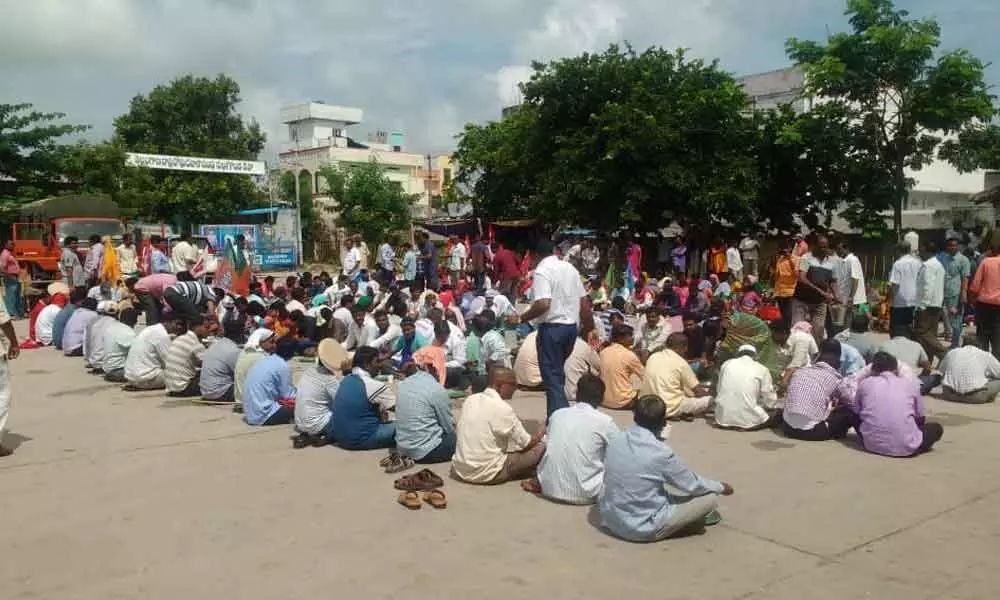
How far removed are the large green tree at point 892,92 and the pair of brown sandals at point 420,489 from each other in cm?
1709

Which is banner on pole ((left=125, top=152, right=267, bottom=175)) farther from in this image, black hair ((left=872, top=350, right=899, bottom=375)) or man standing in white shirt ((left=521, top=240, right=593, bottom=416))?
black hair ((left=872, top=350, right=899, bottom=375))

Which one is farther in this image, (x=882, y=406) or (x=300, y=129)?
(x=300, y=129)

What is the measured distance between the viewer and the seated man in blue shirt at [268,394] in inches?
338

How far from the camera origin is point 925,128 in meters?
20.1

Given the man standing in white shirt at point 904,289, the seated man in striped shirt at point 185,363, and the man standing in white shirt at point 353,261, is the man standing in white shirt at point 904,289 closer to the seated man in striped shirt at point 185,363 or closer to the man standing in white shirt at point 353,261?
the seated man in striped shirt at point 185,363

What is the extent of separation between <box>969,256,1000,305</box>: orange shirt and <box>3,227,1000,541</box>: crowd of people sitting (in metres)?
0.09

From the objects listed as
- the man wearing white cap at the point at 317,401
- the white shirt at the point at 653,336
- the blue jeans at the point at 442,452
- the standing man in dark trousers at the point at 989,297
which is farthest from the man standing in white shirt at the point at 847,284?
the man wearing white cap at the point at 317,401

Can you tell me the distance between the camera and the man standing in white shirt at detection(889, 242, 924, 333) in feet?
37.0

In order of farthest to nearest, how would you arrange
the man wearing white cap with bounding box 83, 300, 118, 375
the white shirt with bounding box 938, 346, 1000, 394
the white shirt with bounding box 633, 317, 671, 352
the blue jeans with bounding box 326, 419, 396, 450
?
the man wearing white cap with bounding box 83, 300, 118, 375, the white shirt with bounding box 633, 317, 671, 352, the white shirt with bounding box 938, 346, 1000, 394, the blue jeans with bounding box 326, 419, 396, 450

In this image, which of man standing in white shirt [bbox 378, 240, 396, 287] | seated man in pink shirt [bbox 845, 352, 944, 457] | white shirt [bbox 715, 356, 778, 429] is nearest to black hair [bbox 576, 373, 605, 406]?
white shirt [bbox 715, 356, 778, 429]

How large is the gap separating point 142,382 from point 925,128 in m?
18.1

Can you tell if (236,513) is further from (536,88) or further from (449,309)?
(536,88)

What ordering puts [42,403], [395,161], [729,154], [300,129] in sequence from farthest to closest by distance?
[300,129], [395,161], [729,154], [42,403]

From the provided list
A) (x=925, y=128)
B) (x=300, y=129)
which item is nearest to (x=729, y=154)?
(x=925, y=128)
